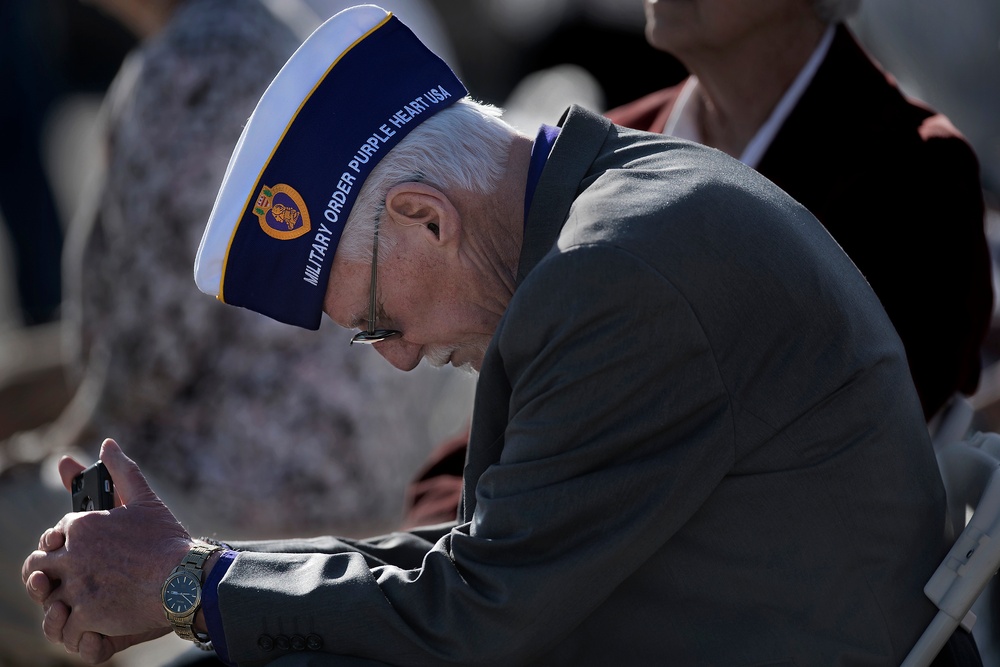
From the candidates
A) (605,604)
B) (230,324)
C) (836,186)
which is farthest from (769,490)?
(230,324)

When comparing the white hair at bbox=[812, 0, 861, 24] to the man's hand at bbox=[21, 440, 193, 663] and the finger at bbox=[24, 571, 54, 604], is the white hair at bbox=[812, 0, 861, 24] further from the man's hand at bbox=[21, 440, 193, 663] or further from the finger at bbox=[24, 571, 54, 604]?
the finger at bbox=[24, 571, 54, 604]

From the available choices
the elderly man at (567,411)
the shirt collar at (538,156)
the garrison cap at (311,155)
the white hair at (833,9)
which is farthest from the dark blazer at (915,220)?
the garrison cap at (311,155)

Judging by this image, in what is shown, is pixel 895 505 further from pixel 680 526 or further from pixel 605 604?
pixel 605 604

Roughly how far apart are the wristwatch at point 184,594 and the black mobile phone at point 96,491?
247 millimetres

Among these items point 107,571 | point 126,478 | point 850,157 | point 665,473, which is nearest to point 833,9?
point 850,157

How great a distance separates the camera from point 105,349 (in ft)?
10.7

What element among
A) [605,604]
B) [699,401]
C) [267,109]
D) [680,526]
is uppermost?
[267,109]

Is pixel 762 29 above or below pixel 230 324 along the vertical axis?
above

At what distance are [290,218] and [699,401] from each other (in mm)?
718

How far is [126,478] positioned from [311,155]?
1.94 feet

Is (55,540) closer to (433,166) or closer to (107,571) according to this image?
(107,571)

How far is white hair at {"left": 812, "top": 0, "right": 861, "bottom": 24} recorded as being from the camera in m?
2.74

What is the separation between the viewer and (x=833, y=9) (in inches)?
108

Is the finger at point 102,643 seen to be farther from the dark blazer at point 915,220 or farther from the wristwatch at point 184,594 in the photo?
the dark blazer at point 915,220
